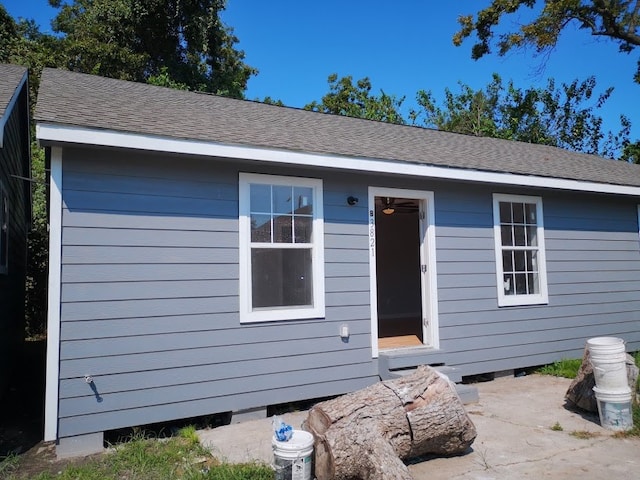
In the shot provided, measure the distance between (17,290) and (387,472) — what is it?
→ 272 inches

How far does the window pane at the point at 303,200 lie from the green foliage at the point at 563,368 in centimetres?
418

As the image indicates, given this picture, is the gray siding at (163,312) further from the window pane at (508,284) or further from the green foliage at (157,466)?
the window pane at (508,284)

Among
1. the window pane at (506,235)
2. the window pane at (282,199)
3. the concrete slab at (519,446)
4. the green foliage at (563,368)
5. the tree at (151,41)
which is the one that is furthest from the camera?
the tree at (151,41)

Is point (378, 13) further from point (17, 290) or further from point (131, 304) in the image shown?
point (131, 304)

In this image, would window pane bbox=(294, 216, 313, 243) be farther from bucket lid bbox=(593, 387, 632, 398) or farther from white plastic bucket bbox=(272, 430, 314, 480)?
bucket lid bbox=(593, 387, 632, 398)

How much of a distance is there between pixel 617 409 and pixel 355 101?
72.3ft

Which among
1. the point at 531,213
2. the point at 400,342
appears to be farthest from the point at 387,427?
the point at 531,213

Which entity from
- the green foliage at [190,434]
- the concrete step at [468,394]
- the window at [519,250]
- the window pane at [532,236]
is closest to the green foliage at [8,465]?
the green foliage at [190,434]

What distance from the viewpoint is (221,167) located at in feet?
15.5

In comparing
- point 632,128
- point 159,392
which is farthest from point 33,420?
point 632,128

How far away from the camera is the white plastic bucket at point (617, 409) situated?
4.25 metres

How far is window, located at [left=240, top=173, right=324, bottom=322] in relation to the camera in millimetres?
4816

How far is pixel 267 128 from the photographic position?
18.0ft

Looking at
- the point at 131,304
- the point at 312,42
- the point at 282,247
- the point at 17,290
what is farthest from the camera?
the point at 312,42
